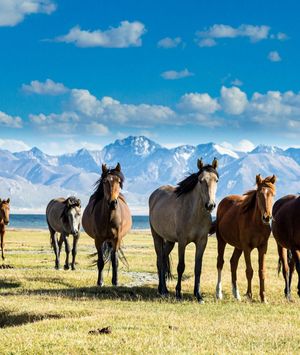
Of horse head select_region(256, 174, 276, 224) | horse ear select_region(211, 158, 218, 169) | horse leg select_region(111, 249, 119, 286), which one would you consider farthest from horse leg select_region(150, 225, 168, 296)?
horse head select_region(256, 174, 276, 224)

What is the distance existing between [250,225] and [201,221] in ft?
4.84

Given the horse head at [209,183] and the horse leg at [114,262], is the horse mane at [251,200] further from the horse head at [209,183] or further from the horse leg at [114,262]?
the horse leg at [114,262]

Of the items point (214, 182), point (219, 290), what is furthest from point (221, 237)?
point (214, 182)

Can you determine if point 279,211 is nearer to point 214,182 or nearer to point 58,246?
point 214,182

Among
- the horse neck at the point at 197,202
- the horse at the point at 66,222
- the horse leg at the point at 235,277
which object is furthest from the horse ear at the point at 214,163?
the horse at the point at 66,222

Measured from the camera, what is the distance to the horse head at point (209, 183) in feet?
53.8

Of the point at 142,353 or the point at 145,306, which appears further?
the point at 145,306

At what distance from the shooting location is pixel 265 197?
16.3 metres

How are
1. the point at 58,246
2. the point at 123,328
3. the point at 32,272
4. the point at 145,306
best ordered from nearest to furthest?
the point at 123,328 < the point at 145,306 < the point at 32,272 < the point at 58,246

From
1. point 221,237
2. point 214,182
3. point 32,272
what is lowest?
point 32,272

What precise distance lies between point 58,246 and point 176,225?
1267cm

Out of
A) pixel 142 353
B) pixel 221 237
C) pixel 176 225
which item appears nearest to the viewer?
pixel 142 353

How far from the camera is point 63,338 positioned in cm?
1108

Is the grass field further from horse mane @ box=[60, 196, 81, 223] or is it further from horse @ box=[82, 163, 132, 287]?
horse mane @ box=[60, 196, 81, 223]
